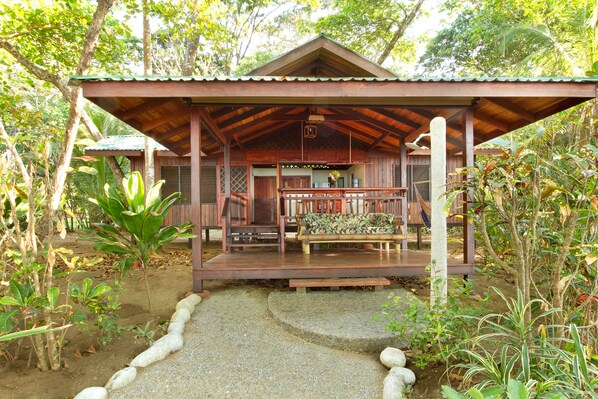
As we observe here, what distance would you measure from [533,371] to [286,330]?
80.5 inches

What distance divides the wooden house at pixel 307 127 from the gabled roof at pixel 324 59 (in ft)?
0.06

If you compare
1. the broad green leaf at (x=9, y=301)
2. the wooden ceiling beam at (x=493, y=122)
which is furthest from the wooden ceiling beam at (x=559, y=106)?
the broad green leaf at (x=9, y=301)

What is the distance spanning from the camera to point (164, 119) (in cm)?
487

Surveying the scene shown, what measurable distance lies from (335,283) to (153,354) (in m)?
2.25

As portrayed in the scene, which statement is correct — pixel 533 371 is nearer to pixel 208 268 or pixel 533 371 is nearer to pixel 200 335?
pixel 200 335

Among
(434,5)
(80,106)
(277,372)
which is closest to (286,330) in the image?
(277,372)

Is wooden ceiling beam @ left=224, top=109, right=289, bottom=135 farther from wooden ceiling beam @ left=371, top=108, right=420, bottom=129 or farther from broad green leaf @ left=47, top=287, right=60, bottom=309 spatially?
broad green leaf @ left=47, top=287, right=60, bottom=309

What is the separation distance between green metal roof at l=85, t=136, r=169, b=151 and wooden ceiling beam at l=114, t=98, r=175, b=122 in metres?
3.19

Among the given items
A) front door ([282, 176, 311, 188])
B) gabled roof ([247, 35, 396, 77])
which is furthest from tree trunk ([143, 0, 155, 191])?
front door ([282, 176, 311, 188])

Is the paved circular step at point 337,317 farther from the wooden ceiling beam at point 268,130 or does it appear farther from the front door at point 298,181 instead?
the front door at point 298,181

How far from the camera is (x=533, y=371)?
1799mm

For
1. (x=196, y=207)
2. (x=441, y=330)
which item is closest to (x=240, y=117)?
(x=196, y=207)

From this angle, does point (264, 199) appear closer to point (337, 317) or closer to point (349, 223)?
point (349, 223)

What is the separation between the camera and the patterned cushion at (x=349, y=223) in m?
5.24
